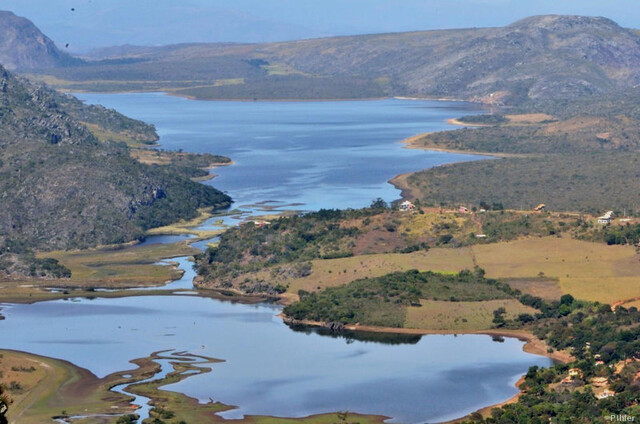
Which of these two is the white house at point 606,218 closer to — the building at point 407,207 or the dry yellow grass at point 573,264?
the dry yellow grass at point 573,264

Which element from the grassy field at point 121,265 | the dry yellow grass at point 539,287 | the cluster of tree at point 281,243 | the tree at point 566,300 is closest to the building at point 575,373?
the tree at point 566,300

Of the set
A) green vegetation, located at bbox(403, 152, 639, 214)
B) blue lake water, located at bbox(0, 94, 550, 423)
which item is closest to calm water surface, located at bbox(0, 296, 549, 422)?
blue lake water, located at bbox(0, 94, 550, 423)

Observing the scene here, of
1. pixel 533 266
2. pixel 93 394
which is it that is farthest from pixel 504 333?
pixel 93 394

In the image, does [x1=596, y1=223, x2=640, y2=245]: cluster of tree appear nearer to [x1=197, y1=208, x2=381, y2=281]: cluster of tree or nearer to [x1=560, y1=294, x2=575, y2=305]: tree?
[x1=560, y1=294, x2=575, y2=305]: tree

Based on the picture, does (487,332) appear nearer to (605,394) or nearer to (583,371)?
(583,371)

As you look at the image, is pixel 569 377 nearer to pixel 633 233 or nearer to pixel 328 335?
pixel 328 335

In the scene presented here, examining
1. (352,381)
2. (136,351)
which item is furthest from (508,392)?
(136,351)
